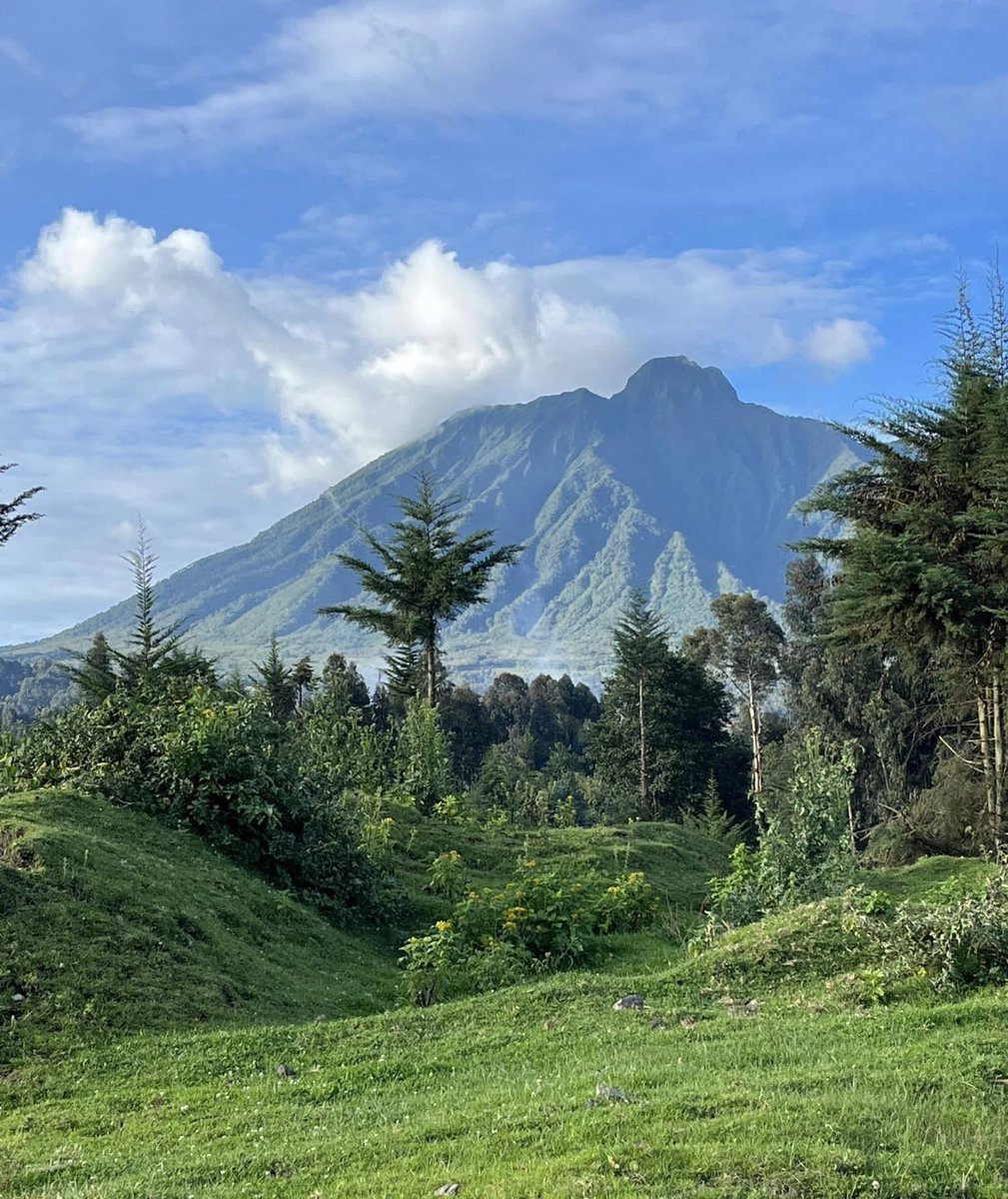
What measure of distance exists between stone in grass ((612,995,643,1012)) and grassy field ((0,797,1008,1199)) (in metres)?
0.10

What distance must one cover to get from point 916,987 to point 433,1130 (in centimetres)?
496

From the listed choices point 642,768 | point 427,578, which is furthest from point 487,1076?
point 642,768

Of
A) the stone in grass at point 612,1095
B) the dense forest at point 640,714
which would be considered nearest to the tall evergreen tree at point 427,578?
the dense forest at point 640,714

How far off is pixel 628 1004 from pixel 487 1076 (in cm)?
224

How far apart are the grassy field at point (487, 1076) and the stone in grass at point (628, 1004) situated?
0.10m

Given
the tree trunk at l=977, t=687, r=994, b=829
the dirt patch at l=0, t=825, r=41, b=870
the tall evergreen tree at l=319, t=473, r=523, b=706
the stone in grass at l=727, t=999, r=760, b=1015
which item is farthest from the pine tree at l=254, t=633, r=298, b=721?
the stone in grass at l=727, t=999, r=760, b=1015

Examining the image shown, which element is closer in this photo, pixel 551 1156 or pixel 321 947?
pixel 551 1156

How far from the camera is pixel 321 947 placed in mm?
12766

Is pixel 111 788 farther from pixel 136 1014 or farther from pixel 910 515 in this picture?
pixel 910 515

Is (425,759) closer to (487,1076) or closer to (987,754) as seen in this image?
(987,754)

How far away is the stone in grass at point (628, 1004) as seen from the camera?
9.21m

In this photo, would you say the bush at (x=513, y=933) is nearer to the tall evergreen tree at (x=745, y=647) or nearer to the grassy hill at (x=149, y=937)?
the grassy hill at (x=149, y=937)

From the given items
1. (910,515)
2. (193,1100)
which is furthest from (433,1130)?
(910,515)

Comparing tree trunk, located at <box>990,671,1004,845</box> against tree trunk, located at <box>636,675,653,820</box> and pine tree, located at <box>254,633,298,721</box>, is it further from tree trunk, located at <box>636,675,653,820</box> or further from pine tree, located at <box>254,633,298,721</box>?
pine tree, located at <box>254,633,298,721</box>
